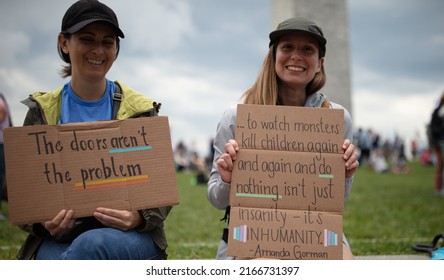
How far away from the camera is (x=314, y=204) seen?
222 cm

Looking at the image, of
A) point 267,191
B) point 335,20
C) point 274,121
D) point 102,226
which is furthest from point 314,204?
point 335,20

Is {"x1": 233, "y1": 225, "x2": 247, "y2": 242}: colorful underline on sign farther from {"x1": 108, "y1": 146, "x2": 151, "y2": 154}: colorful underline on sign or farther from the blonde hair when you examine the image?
the blonde hair

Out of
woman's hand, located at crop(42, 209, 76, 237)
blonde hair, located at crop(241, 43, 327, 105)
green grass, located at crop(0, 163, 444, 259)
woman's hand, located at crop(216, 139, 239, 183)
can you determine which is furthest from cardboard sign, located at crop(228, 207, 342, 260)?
green grass, located at crop(0, 163, 444, 259)

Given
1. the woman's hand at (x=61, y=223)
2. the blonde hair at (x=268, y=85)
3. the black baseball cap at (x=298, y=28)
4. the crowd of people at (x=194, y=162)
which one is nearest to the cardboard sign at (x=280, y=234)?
the blonde hair at (x=268, y=85)

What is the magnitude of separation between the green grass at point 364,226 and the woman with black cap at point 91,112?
1.67 m

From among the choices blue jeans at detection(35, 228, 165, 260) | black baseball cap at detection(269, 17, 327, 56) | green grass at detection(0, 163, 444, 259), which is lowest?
green grass at detection(0, 163, 444, 259)

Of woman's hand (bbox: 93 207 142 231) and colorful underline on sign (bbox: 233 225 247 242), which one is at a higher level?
woman's hand (bbox: 93 207 142 231)

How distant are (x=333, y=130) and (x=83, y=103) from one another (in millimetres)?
1190

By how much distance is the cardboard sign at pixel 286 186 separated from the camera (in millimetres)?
2197

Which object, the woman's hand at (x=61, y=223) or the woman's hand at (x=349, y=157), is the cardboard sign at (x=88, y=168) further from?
the woman's hand at (x=349, y=157)

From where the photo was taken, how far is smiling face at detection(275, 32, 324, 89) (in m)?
2.47

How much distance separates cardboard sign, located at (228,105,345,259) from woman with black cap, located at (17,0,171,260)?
407mm

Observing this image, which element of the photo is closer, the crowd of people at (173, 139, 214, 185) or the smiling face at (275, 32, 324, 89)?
the smiling face at (275, 32, 324, 89)

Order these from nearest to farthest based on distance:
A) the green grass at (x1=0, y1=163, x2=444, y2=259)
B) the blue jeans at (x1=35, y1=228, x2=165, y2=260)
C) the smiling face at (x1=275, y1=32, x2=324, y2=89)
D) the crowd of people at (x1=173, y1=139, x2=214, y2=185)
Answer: the blue jeans at (x1=35, y1=228, x2=165, y2=260) < the smiling face at (x1=275, y1=32, x2=324, y2=89) < the green grass at (x1=0, y1=163, x2=444, y2=259) < the crowd of people at (x1=173, y1=139, x2=214, y2=185)
